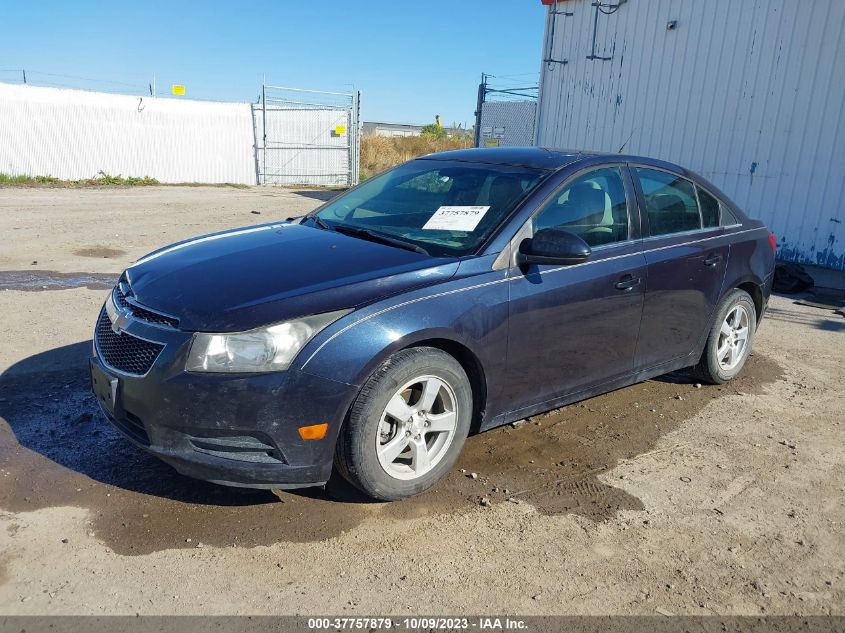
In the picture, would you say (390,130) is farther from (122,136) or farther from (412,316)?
(412,316)

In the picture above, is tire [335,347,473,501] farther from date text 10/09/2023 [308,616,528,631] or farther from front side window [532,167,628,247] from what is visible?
front side window [532,167,628,247]

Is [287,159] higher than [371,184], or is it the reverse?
[371,184]

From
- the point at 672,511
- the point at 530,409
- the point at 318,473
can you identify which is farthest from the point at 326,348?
the point at 672,511

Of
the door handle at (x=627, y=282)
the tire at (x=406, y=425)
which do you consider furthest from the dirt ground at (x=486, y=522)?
the door handle at (x=627, y=282)

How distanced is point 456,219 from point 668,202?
1.67 meters

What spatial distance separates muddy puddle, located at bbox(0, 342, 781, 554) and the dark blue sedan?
26cm

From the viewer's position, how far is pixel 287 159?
24438 mm

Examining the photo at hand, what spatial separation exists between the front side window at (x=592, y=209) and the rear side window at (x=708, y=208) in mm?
924

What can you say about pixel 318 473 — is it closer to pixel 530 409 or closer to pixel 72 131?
pixel 530 409

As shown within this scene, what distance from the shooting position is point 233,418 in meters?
3.03

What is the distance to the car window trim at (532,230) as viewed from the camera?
374 cm

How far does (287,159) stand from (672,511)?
74.0 feet

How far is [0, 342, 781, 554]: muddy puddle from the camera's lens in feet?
10.8

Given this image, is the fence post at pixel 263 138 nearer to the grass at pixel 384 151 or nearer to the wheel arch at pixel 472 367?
the grass at pixel 384 151
